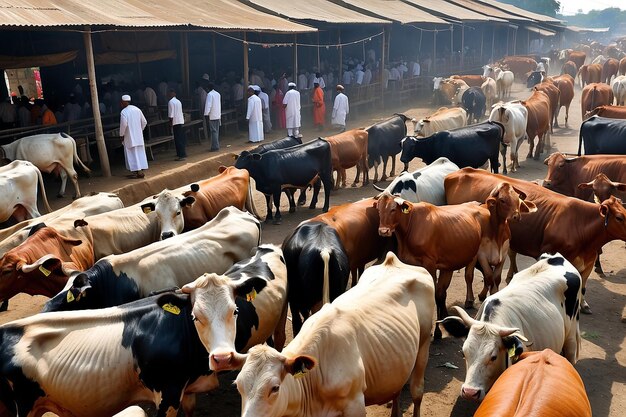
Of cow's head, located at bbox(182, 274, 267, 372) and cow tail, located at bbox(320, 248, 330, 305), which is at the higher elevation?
cow's head, located at bbox(182, 274, 267, 372)

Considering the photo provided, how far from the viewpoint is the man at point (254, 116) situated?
17453 millimetres

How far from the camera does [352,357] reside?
15.5 feet

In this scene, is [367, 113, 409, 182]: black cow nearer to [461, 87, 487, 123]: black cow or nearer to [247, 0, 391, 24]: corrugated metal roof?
[247, 0, 391, 24]: corrugated metal roof

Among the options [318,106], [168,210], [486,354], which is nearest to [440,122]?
[318,106]

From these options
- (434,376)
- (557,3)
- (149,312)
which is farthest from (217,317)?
(557,3)

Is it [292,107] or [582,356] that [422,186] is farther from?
[292,107]

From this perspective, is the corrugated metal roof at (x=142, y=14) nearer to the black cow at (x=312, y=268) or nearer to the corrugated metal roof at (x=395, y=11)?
the corrugated metal roof at (x=395, y=11)

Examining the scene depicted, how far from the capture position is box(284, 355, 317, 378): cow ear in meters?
4.12

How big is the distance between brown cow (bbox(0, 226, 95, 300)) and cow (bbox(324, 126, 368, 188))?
676 cm

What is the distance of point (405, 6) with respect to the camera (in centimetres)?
3067

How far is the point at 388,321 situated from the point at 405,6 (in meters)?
28.1

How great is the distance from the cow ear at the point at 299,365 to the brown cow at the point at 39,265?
358 cm

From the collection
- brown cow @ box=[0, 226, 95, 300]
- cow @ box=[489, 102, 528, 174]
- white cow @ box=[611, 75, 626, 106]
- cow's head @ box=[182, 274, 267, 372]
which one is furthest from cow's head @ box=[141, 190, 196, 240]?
white cow @ box=[611, 75, 626, 106]

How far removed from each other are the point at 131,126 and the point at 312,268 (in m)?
8.35
